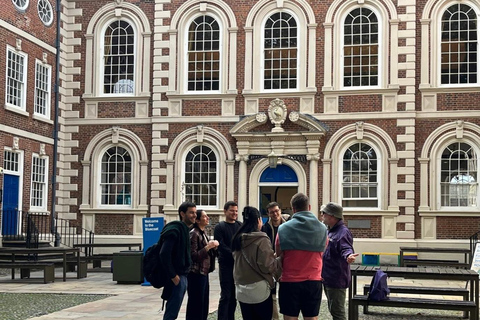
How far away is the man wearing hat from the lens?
9312 millimetres

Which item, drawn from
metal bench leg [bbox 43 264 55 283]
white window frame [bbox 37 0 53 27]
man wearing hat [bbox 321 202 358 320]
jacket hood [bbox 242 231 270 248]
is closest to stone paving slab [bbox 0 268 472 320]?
metal bench leg [bbox 43 264 55 283]

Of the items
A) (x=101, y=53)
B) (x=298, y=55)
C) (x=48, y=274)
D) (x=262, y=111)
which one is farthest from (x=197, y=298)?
(x=101, y=53)

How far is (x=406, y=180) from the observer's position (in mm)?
23141

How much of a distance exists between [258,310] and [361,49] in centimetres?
1671

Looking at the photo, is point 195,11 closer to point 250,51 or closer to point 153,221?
point 250,51

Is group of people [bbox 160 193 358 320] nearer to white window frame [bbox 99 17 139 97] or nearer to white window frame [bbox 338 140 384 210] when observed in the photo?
white window frame [bbox 338 140 384 210]

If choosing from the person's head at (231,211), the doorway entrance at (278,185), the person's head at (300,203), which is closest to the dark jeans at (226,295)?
the person's head at (231,211)

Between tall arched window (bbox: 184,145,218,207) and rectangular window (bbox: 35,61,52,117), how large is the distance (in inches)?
190

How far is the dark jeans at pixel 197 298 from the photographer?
9.68 meters

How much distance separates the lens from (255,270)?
836cm

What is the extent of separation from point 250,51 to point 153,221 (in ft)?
30.2

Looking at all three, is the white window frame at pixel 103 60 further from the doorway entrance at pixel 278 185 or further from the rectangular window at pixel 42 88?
the doorway entrance at pixel 278 185

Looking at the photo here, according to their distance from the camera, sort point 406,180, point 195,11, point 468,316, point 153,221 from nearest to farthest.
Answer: point 468,316, point 153,221, point 406,180, point 195,11

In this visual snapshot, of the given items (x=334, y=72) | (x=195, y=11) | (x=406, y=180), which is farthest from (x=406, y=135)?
(x=195, y=11)
